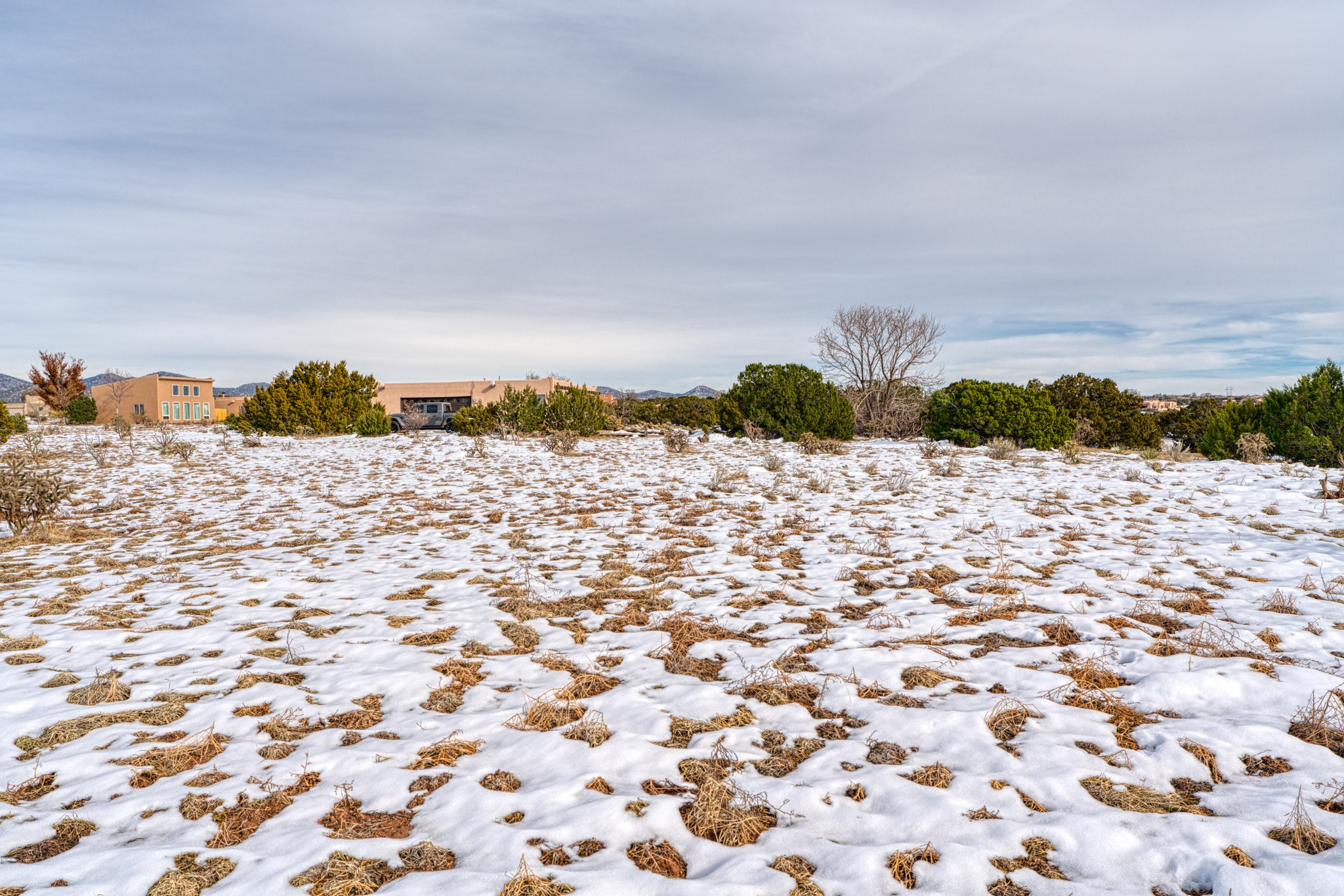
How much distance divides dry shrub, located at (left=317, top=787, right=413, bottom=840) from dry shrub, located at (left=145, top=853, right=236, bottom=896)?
36cm

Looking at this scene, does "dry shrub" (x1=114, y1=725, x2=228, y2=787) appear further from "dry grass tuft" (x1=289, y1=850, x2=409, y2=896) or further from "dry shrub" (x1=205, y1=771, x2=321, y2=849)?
"dry grass tuft" (x1=289, y1=850, x2=409, y2=896)

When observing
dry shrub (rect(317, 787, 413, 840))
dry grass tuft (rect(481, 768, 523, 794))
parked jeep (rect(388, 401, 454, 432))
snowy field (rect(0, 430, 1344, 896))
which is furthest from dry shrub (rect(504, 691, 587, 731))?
parked jeep (rect(388, 401, 454, 432))

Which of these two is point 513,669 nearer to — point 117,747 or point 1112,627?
point 117,747

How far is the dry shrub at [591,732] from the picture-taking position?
11.0 feet

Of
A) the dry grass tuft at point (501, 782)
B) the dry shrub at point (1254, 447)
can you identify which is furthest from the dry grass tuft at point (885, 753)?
the dry shrub at point (1254, 447)

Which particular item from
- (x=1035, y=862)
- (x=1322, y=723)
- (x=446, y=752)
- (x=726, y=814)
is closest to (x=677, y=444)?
(x=446, y=752)

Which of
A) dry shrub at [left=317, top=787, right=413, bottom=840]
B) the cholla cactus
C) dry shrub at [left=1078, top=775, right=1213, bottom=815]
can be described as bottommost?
dry shrub at [left=317, top=787, right=413, bottom=840]

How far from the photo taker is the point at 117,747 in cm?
334

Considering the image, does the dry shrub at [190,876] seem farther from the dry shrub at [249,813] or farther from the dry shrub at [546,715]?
the dry shrub at [546,715]

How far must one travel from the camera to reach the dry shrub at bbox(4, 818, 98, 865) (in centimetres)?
247

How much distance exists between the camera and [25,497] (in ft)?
26.8

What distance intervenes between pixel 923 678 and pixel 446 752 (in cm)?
275

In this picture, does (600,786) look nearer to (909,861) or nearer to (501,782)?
(501,782)

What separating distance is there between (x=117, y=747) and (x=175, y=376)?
233 ft
